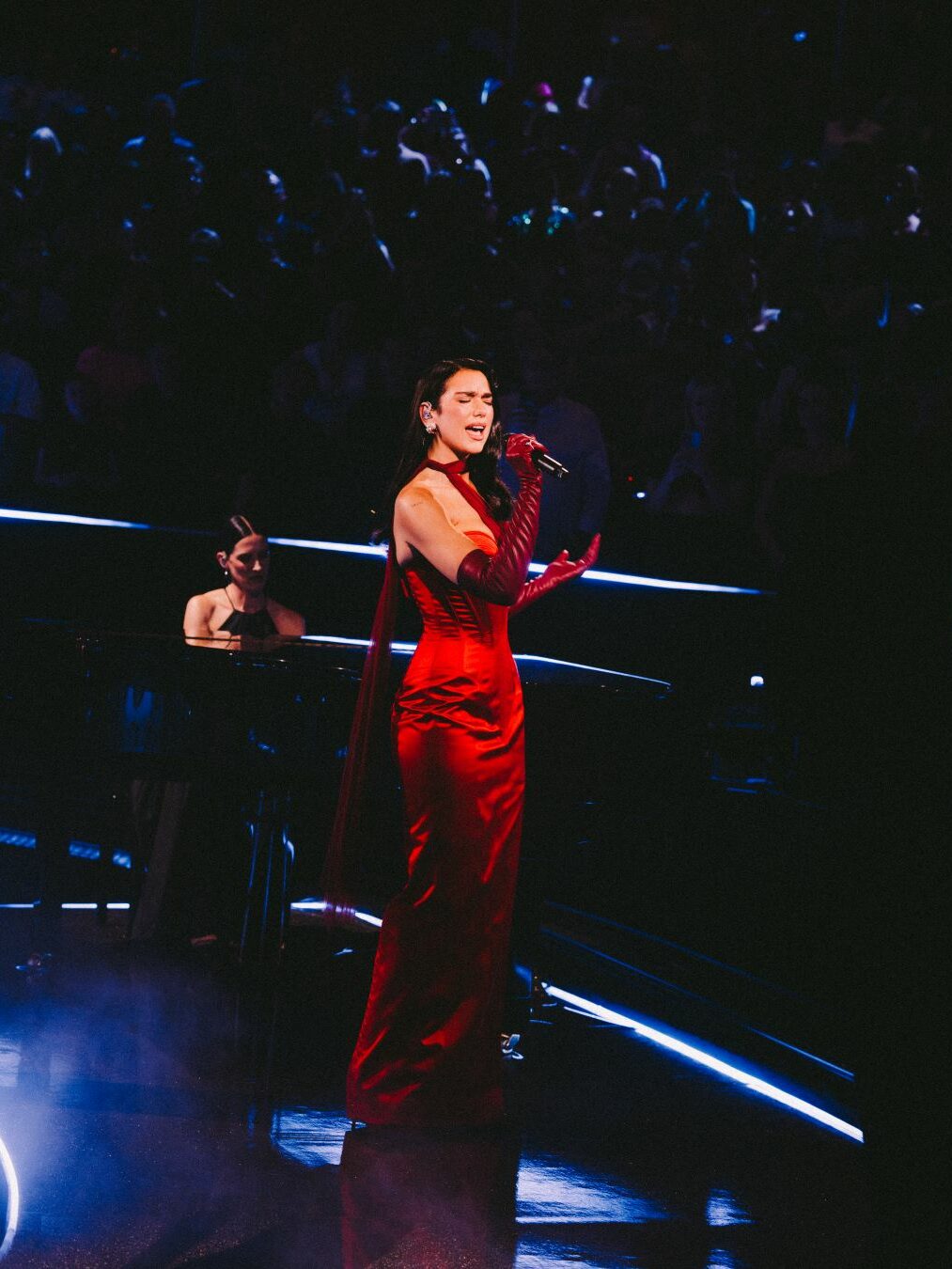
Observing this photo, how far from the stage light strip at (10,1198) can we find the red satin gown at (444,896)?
784 millimetres

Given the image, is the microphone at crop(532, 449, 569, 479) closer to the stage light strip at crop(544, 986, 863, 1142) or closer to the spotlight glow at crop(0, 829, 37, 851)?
the stage light strip at crop(544, 986, 863, 1142)

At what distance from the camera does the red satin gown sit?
10.8 ft

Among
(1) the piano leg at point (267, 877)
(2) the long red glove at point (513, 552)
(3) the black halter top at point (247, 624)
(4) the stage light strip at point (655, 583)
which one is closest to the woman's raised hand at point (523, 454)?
(2) the long red glove at point (513, 552)

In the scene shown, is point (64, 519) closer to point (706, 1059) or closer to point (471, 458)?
point (471, 458)

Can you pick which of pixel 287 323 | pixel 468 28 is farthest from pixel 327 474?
pixel 468 28

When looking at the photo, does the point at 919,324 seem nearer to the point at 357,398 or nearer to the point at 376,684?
the point at 357,398

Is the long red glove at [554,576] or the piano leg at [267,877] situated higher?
the long red glove at [554,576]

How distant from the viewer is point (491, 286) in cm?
692

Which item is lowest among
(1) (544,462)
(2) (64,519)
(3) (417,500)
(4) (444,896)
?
(4) (444,896)

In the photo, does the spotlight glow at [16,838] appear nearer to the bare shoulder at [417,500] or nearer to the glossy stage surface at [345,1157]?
the glossy stage surface at [345,1157]

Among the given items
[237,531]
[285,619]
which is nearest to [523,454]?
[237,531]

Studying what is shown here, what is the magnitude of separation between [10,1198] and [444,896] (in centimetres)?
113

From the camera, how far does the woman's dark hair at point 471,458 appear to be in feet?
11.1

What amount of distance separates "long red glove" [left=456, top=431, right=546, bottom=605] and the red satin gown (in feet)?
0.48
